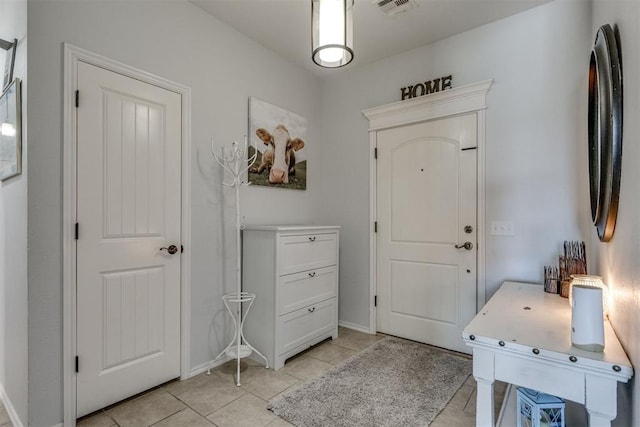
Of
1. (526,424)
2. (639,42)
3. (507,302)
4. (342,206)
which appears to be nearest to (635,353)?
(526,424)

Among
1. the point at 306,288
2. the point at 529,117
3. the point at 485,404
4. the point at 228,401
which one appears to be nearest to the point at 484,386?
the point at 485,404

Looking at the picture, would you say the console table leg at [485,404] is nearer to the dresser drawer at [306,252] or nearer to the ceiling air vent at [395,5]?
the dresser drawer at [306,252]

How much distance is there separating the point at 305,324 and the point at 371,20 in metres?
2.59

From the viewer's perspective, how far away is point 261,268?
8.57 feet

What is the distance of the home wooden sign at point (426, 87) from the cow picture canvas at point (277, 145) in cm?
109

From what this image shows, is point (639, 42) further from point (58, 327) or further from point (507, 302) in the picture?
point (58, 327)

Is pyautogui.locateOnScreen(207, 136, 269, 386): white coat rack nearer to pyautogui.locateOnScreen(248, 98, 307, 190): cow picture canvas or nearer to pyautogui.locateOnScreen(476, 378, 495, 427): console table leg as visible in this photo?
pyautogui.locateOnScreen(248, 98, 307, 190): cow picture canvas

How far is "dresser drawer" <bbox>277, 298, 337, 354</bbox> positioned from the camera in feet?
8.45

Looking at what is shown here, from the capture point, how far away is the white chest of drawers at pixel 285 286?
2520mm

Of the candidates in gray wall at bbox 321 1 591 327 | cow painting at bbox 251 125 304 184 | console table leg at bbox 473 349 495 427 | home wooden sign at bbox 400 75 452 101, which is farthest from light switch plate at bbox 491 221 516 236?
cow painting at bbox 251 125 304 184

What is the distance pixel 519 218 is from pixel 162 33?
295cm

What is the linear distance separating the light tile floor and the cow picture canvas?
1.59 m

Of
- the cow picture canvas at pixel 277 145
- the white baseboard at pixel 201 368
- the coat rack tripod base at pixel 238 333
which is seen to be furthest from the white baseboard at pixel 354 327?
the cow picture canvas at pixel 277 145

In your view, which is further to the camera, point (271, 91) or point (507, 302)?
point (271, 91)
